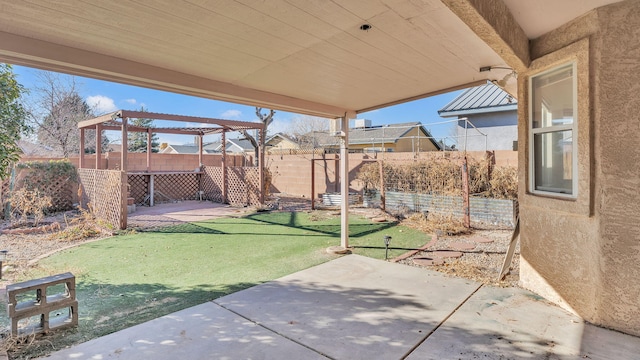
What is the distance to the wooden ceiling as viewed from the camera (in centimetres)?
253

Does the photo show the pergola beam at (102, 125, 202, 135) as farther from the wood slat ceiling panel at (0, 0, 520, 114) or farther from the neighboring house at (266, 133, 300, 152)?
the neighboring house at (266, 133, 300, 152)

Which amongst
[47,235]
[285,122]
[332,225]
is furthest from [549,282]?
[285,122]

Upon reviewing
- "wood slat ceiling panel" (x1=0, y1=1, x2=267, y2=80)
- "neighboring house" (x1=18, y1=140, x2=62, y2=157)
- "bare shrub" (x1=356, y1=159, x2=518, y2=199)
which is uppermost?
"neighboring house" (x1=18, y1=140, x2=62, y2=157)

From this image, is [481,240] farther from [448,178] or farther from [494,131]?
[494,131]

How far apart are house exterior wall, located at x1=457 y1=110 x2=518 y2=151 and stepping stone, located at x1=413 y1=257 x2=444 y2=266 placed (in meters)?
9.33

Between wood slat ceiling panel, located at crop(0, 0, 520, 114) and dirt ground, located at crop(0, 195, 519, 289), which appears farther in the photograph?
dirt ground, located at crop(0, 195, 519, 289)

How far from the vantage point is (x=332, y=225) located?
8.99 m

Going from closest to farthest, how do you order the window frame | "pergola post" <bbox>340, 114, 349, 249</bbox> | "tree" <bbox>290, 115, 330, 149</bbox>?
the window frame, "pergola post" <bbox>340, 114, 349, 249</bbox>, "tree" <bbox>290, 115, 330, 149</bbox>

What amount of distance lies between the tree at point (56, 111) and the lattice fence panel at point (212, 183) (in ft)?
30.4

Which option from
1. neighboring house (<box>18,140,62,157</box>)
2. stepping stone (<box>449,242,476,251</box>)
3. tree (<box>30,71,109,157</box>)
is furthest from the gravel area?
neighboring house (<box>18,140,62,157</box>)

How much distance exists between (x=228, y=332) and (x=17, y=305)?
208cm

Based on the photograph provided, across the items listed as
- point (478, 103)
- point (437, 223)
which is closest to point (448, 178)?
point (437, 223)

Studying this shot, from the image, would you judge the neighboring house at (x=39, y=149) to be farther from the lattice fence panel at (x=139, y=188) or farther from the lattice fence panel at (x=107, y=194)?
the lattice fence panel at (x=107, y=194)

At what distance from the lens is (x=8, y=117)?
4371mm
